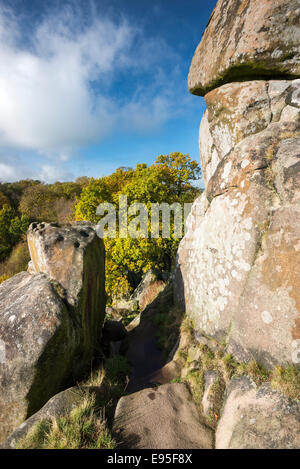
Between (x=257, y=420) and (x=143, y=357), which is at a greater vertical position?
(x=257, y=420)

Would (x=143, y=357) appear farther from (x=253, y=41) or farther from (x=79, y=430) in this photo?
(x=253, y=41)

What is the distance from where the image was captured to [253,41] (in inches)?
214

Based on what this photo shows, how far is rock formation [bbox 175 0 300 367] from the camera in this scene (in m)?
3.97

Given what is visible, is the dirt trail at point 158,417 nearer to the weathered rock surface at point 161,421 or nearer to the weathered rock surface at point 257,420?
the weathered rock surface at point 161,421

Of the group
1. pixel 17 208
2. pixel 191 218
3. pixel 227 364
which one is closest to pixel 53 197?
pixel 17 208

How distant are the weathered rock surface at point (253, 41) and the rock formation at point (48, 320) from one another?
5660 mm

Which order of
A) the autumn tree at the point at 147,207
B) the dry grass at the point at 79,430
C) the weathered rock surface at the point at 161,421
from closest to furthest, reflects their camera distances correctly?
the dry grass at the point at 79,430 < the weathered rock surface at the point at 161,421 < the autumn tree at the point at 147,207

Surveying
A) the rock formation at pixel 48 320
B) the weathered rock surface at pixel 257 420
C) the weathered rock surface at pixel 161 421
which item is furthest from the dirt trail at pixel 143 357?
the weathered rock surface at pixel 257 420

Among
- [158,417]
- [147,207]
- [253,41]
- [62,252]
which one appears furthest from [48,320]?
[147,207]

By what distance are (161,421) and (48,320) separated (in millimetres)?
2591

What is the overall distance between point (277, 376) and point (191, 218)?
468cm

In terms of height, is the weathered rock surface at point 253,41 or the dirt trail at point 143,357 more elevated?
the weathered rock surface at point 253,41

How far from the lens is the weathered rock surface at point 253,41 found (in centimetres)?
521
